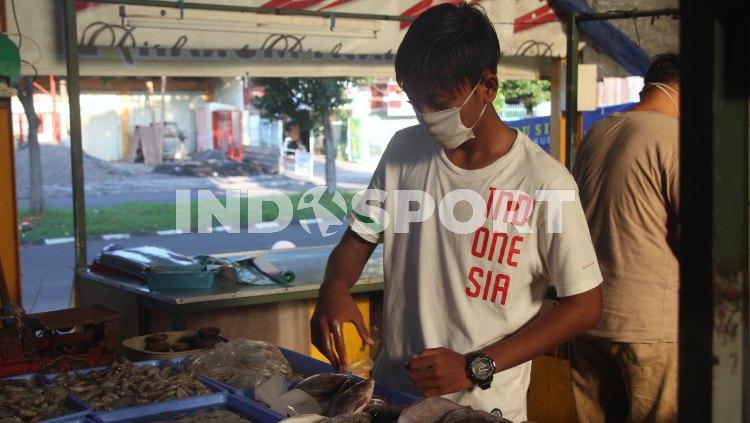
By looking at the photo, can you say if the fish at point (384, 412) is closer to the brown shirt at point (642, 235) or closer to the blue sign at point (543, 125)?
the brown shirt at point (642, 235)

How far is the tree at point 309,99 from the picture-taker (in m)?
17.1

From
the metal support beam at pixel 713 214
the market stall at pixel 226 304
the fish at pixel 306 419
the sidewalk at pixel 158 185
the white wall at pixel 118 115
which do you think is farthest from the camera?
the white wall at pixel 118 115

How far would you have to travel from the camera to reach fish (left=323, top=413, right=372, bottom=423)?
1.88 m

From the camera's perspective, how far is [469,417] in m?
1.84

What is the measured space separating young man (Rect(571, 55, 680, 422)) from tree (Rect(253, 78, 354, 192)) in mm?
13928

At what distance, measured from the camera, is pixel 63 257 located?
1464 centimetres

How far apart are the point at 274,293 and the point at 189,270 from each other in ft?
1.47

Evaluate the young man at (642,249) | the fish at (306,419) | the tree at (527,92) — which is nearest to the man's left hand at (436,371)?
the fish at (306,419)

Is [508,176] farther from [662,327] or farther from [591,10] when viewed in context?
[591,10]

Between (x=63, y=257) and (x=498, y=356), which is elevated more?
(x=498, y=356)

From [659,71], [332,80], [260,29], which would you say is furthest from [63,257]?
[659,71]

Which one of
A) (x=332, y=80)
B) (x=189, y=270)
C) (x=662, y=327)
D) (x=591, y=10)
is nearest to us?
(x=662, y=327)

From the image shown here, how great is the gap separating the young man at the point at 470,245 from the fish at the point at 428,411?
0.03 meters

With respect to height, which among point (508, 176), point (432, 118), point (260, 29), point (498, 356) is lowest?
point (498, 356)
